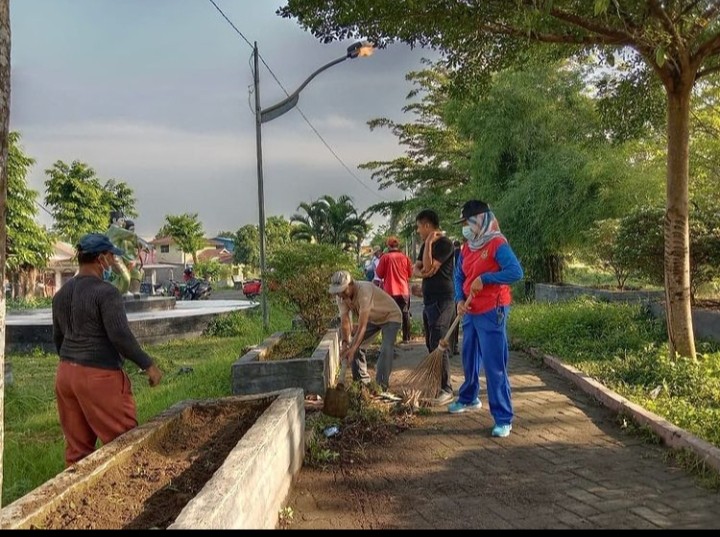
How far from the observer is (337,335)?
806 centimetres

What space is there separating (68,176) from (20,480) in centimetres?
3975

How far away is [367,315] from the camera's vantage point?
18.8 feet

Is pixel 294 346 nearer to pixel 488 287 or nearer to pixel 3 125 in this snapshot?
pixel 488 287

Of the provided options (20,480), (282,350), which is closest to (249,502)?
(20,480)

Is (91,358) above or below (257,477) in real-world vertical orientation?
above

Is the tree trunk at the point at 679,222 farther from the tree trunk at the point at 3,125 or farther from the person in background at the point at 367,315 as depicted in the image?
the tree trunk at the point at 3,125

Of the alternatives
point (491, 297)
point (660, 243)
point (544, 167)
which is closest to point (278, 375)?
point (491, 297)

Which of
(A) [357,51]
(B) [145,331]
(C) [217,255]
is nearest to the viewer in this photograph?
(A) [357,51]

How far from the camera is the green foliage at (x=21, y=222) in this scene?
2776cm

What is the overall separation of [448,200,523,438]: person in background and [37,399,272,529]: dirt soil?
5.73 ft

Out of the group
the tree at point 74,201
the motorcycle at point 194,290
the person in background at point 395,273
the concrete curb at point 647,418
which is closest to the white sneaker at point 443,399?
Answer: the concrete curb at point 647,418

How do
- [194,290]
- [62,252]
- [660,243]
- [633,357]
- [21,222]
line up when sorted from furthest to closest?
[62,252]
[21,222]
[194,290]
[660,243]
[633,357]

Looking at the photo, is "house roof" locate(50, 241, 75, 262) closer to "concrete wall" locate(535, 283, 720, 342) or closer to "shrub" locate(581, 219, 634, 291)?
"concrete wall" locate(535, 283, 720, 342)

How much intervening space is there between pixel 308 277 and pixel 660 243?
5.54 metres
